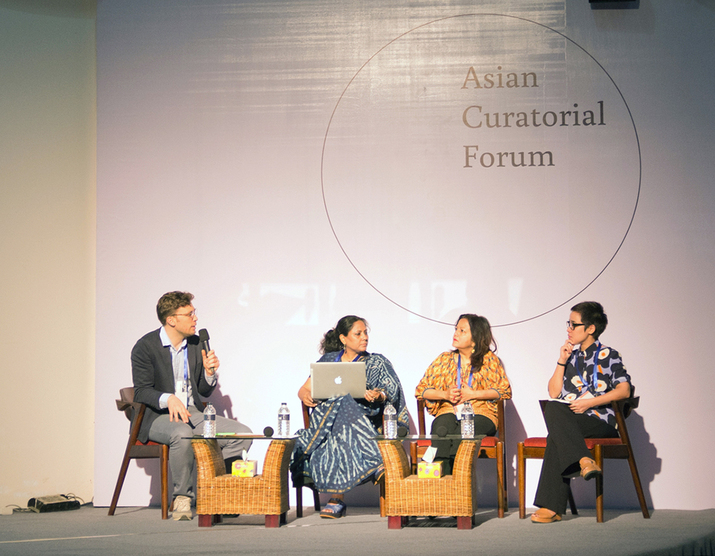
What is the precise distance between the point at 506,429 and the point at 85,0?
146 inches

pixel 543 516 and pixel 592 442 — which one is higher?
pixel 592 442

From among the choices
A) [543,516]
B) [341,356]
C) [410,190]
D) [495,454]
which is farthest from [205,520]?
[410,190]

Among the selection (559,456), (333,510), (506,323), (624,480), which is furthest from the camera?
(506,323)

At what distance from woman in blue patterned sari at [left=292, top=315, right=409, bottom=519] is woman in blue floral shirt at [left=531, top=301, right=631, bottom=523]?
83 centimetres

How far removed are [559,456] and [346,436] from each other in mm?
1054

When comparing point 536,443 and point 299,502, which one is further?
point 299,502

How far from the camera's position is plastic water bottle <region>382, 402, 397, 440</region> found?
12.3 feet

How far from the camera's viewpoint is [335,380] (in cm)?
406

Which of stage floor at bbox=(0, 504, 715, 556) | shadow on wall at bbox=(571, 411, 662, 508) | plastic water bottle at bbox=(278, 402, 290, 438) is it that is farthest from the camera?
shadow on wall at bbox=(571, 411, 662, 508)

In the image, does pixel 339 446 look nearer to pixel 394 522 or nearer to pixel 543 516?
pixel 394 522

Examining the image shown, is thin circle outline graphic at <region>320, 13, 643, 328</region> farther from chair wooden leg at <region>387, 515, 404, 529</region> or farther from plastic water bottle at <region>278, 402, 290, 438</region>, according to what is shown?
chair wooden leg at <region>387, 515, 404, 529</region>

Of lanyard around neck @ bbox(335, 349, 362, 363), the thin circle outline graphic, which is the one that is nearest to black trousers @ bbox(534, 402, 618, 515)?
the thin circle outline graphic

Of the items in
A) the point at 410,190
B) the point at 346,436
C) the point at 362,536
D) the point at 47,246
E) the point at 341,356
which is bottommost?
the point at 362,536

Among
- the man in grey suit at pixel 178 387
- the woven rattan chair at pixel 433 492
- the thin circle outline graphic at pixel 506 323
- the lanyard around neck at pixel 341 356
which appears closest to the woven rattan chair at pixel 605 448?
the woven rattan chair at pixel 433 492
